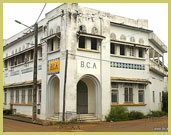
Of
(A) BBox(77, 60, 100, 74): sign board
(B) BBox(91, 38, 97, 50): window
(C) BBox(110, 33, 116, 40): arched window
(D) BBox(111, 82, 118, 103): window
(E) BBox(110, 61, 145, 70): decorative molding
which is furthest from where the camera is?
(C) BBox(110, 33, 116, 40): arched window

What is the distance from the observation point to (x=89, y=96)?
23.8 meters

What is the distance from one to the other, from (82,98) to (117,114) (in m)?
3.57

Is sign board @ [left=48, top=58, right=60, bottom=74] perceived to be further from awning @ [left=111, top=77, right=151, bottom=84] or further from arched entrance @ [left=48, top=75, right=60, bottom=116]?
awning @ [left=111, top=77, right=151, bottom=84]

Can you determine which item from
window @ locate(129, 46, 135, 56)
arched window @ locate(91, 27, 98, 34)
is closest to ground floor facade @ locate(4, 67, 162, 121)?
window @ locate(129, 46, 135, 56)

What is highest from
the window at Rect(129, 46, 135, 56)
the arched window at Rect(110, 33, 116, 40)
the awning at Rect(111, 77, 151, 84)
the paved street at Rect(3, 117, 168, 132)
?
the arched window at Rect(110, 33, 116, 40)

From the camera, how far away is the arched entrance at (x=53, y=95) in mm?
23016

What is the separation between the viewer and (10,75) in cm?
3325

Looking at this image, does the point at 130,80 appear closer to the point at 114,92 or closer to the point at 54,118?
the point at 114,92

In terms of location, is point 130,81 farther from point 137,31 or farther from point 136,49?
point 137,31

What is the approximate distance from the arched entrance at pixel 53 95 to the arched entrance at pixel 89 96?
2.06 metres

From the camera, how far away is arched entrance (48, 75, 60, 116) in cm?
2302

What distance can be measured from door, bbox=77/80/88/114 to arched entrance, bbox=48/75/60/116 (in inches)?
80.2

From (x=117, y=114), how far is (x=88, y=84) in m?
3.79

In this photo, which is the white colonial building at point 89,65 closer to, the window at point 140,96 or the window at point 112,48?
the window at point 112,48
